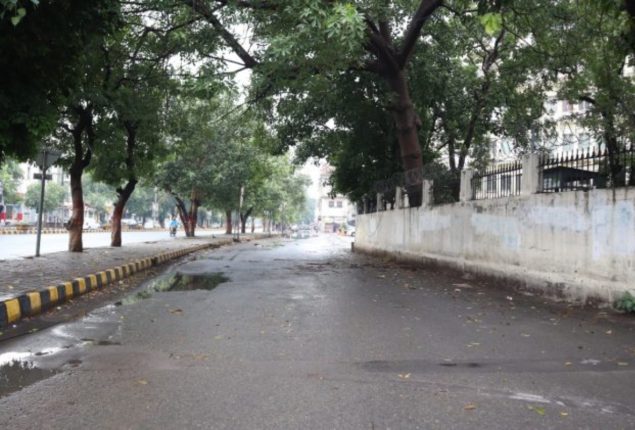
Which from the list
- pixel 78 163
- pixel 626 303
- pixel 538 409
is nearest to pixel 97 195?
pixel 78 163

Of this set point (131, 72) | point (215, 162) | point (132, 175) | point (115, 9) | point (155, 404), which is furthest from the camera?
point (215, 162)

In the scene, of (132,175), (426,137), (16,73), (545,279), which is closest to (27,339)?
(16,73)

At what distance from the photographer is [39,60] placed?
7.01 m

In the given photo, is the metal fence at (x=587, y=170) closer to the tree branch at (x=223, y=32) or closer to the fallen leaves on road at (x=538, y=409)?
the fallen leaves on road at (x=538, y=409)

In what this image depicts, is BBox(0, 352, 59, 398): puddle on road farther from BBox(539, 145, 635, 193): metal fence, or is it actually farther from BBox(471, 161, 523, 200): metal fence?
BBox(471, 161, 523, 200): metal fence

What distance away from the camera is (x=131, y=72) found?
16.2m

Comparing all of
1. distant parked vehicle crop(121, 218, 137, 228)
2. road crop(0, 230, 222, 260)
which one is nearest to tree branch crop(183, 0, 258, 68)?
road crop(0, 230, 222, 260)

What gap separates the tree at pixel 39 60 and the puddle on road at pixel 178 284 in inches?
118

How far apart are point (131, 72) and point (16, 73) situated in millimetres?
9466

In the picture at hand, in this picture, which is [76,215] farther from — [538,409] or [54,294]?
[538,409]

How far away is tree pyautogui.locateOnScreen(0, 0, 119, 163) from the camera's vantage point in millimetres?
6430

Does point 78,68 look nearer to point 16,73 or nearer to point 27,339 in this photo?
point 16,73

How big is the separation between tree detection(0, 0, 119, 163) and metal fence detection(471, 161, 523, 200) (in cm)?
781

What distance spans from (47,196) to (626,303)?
236 ft
